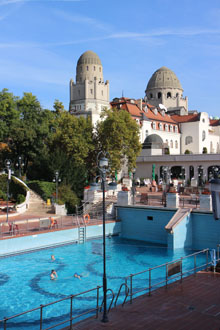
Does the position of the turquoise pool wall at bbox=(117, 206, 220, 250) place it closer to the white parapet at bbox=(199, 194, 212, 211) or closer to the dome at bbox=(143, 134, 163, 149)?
the white parapet at bbox=(199, 194, 212, 211)

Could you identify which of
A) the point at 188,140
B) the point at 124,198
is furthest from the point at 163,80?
the point at 124,198

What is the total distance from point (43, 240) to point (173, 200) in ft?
33.1

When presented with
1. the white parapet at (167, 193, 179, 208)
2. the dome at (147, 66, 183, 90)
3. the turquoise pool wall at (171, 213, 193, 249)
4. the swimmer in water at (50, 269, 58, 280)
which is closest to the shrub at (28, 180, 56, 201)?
the white parapet at (167, 193, 179, 208)

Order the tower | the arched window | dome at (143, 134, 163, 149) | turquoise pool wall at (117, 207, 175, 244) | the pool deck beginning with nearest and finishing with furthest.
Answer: the pool deck < turquoise pool wall at (117, 207, 175, 244) < dome at (143, 134, 163, 149) < the tower < the arched window

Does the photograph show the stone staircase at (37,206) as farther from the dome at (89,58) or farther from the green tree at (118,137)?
the dome at (89,58)

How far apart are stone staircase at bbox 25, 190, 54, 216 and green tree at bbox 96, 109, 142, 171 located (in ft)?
33.6

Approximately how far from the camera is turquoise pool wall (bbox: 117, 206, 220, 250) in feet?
85.1

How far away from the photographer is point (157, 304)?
12281mm

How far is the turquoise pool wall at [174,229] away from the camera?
25938 millimetres

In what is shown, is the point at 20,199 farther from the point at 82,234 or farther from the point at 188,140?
the point at 188,140

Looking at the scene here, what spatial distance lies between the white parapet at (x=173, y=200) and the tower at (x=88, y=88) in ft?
117

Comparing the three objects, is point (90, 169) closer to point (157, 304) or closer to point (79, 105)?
point (79, 105)

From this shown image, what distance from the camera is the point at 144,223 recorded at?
1160 inches

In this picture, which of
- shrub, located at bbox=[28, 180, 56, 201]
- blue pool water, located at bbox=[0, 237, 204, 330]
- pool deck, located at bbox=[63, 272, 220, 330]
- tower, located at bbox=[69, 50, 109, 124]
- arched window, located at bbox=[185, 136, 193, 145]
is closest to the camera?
pool deck, located at bbox=[63, 272, 220, 330]
